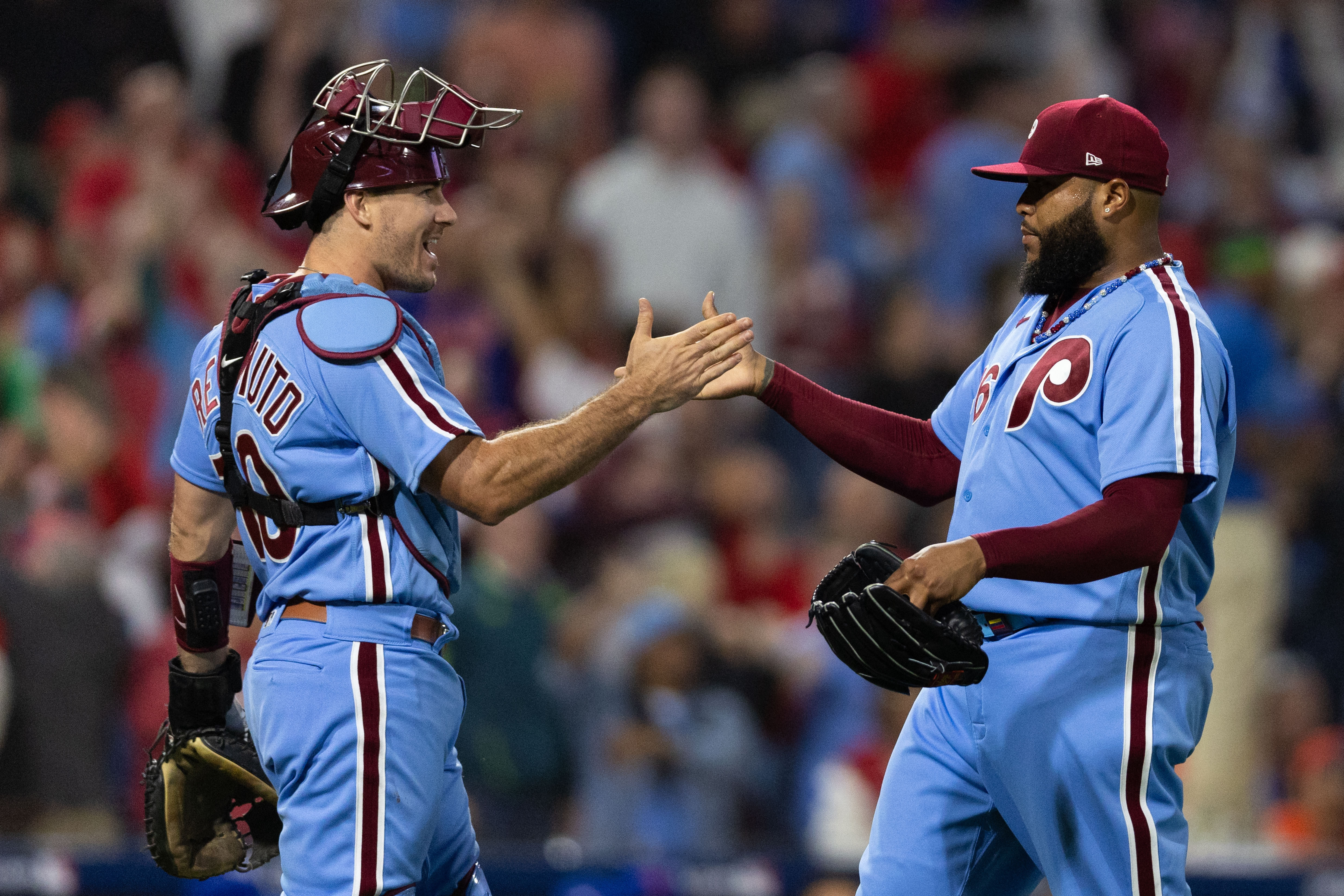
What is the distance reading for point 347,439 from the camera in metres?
3.67

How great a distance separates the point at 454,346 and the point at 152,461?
1.52 metres

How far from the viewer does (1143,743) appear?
3.67m

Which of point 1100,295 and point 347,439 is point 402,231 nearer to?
point 347,439

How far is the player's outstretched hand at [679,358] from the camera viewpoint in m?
3.74

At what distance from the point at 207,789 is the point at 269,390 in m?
1.05

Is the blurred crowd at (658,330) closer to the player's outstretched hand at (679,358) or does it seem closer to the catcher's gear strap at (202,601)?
the catcher's gear strap at (202,601)

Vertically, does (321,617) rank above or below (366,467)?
below

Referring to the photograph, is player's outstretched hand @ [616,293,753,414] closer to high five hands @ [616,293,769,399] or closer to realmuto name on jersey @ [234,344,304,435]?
high five hands @ [616,293,769,399]

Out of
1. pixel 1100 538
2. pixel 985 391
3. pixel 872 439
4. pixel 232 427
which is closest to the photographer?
pixel 1100 538

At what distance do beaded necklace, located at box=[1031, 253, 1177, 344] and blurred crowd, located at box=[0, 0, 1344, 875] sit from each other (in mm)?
3046

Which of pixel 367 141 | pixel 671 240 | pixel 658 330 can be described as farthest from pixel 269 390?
pixel 671 240

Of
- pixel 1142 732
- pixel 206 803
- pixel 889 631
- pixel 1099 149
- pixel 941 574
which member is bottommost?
pixel 206 803

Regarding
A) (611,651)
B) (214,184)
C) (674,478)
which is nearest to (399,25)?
(214,184)

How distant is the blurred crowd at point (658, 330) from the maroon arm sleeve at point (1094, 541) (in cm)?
316
